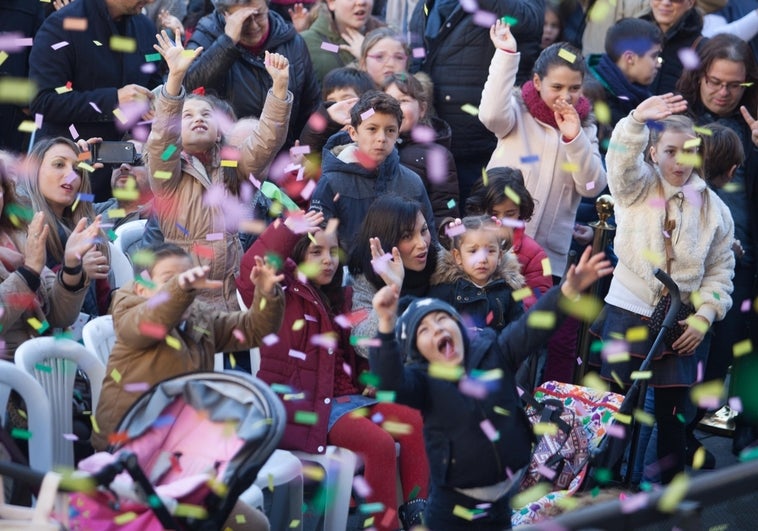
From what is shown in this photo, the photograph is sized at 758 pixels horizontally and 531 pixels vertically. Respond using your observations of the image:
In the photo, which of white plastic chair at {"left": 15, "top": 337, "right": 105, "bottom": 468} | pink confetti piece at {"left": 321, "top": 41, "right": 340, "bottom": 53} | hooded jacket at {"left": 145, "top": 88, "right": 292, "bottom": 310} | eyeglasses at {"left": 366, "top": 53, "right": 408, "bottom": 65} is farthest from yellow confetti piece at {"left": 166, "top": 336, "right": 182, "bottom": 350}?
pink confetti piece at {"left": 321, "top": 41, "right": 340, "bottom": 53}

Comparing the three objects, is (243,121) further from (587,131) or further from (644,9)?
(644,9)

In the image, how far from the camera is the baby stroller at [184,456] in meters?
3.98

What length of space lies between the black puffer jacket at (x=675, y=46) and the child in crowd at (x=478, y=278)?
258cm

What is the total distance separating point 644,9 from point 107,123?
3.50 m

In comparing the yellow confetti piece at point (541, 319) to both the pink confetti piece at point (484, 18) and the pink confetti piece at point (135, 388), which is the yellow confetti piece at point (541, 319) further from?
the pink confetti piece at point (484, 18)

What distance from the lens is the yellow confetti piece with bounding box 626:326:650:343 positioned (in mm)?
6062

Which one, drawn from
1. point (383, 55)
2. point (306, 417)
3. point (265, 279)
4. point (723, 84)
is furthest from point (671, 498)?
point (383, 55)

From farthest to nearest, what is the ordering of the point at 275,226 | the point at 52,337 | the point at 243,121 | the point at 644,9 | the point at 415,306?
1. the point at 644,9
2. the point at 243,121
3. the point at 275,226
4. the point at 52,337
5. the point at 415,306

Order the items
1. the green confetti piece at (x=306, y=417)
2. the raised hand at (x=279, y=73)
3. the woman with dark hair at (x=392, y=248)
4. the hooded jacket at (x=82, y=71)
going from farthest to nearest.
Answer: the hooded jacket at (x=82, y=71)
the raised hand at (x=279, y=73)
the woman with dark hair at (x=392, y=248)
the green confetti piece at (x=306, y=417)

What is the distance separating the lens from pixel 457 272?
5766 millimetres

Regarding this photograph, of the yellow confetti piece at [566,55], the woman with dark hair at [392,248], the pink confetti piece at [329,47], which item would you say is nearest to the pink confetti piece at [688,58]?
the yellow confetti piece at [566,55]

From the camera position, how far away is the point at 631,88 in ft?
→ 25.1

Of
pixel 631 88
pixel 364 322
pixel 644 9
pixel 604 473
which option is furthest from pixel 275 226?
pixel 644 9

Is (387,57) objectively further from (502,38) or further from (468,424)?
(468,424)
